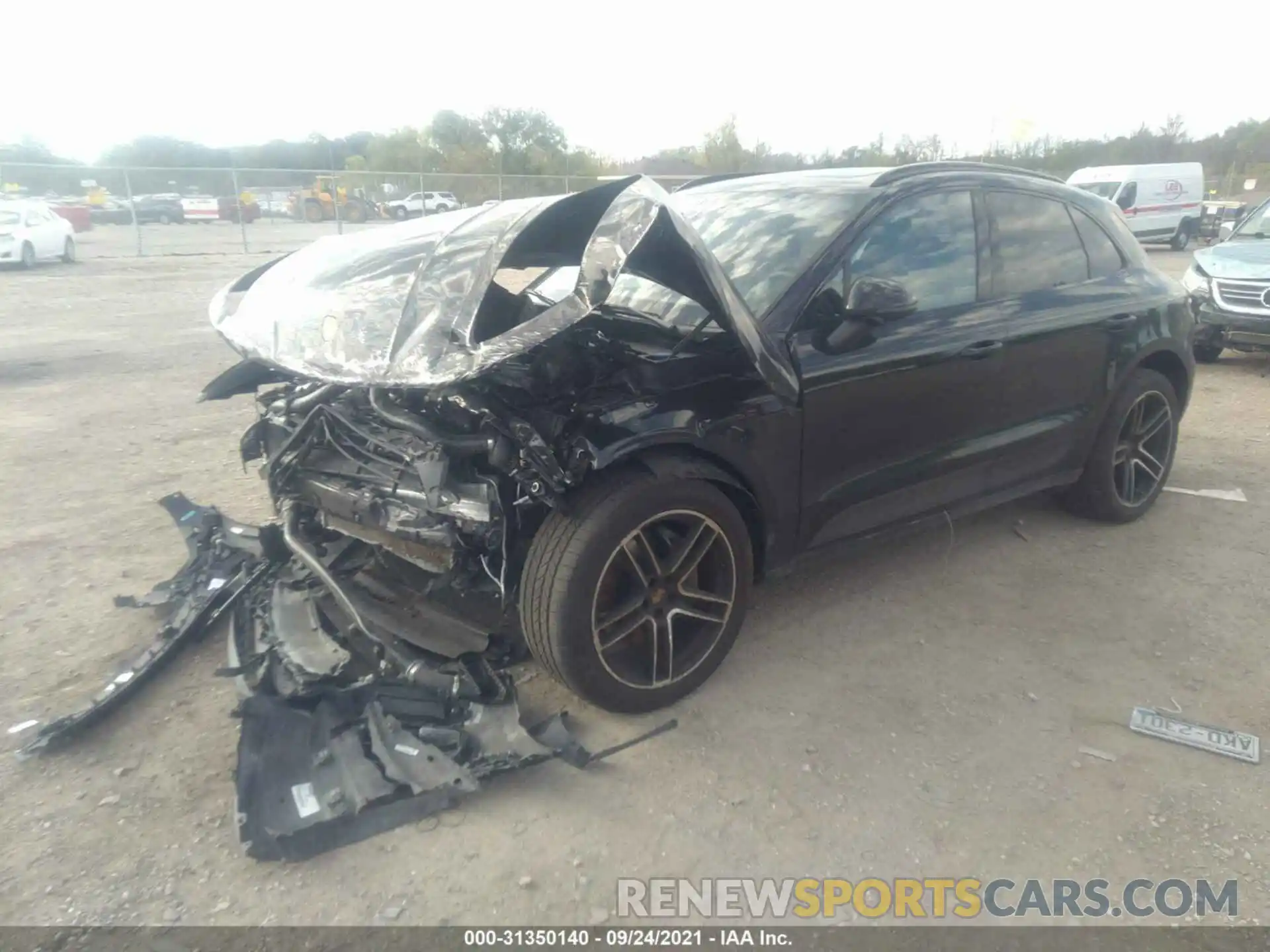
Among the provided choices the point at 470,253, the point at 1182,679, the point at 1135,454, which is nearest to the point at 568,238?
the point at 470,253

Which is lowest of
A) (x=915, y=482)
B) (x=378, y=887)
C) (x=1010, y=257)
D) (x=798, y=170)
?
(x=378, y=887)

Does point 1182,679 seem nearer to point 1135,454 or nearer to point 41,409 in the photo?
point 1135,454

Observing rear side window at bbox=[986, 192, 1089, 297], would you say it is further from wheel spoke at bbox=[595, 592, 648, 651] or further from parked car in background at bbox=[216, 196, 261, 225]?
parked car in background at bbox=[216, 196, 261, 225]

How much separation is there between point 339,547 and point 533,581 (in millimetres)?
1294

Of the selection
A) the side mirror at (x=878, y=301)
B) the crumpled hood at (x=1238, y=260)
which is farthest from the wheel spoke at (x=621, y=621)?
the crumpled hood at (x=1238, y=260)

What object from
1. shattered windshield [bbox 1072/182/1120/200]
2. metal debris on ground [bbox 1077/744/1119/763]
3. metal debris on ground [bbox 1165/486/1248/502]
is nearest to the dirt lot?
metal debris on ground [bbox 1077/744/1119/763]

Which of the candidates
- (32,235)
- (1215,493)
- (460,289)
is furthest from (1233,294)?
(32,235)

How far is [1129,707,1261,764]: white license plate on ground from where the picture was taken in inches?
120

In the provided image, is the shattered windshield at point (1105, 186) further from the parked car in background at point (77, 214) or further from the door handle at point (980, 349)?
the parked car in background at point (77, 214)

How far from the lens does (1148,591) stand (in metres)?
4.20

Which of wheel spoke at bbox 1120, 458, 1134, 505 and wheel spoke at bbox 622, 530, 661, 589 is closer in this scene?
wheel spoke at bbox 622, 530, 661, 589

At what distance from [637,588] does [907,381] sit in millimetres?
1486

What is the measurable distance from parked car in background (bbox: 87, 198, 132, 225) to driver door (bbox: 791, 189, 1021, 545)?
2666cm

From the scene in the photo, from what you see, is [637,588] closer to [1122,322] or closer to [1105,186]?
[1122,322]
